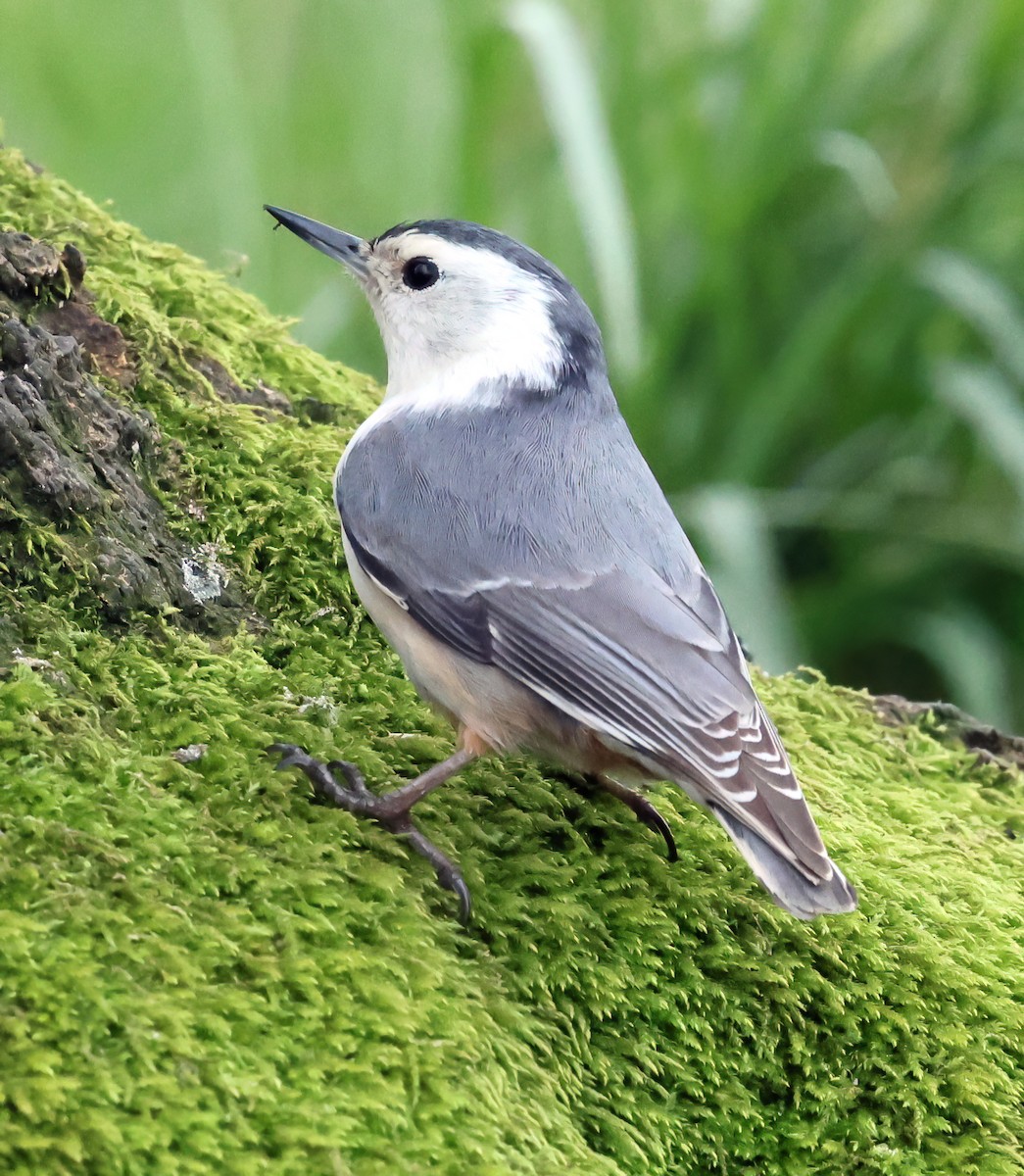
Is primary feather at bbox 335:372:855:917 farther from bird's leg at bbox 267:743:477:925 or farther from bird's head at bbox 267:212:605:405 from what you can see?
bird's leg at bbox 267:743:477:925

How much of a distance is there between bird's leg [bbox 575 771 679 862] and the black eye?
0.93 m

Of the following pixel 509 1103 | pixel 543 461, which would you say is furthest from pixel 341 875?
pixel 543 461

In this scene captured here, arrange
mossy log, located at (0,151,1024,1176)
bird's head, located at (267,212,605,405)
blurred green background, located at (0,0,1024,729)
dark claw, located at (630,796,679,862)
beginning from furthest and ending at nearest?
blurred green background, located at (0,0,1024,729) < bird's head, located at (267,212,605,405) < dark claw, located at (630,796,679,862) < mossy log, located at (0,151,1024,1176)

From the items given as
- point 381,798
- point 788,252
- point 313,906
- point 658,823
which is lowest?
point 313,906

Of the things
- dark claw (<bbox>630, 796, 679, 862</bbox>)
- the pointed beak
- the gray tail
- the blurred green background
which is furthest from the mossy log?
the blurred green background

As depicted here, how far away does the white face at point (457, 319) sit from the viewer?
2.19 metres

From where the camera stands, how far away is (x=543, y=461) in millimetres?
1975

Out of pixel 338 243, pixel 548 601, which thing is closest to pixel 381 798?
pixel 548 601

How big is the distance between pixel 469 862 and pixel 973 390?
112 inches

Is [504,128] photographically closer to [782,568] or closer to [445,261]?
[782,568]

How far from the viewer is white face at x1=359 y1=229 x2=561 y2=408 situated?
7.17 feet

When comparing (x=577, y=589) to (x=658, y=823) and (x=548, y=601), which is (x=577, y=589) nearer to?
(x=548, y=601)

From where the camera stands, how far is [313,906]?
1527 millimetres

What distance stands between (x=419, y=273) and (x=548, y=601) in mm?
773
